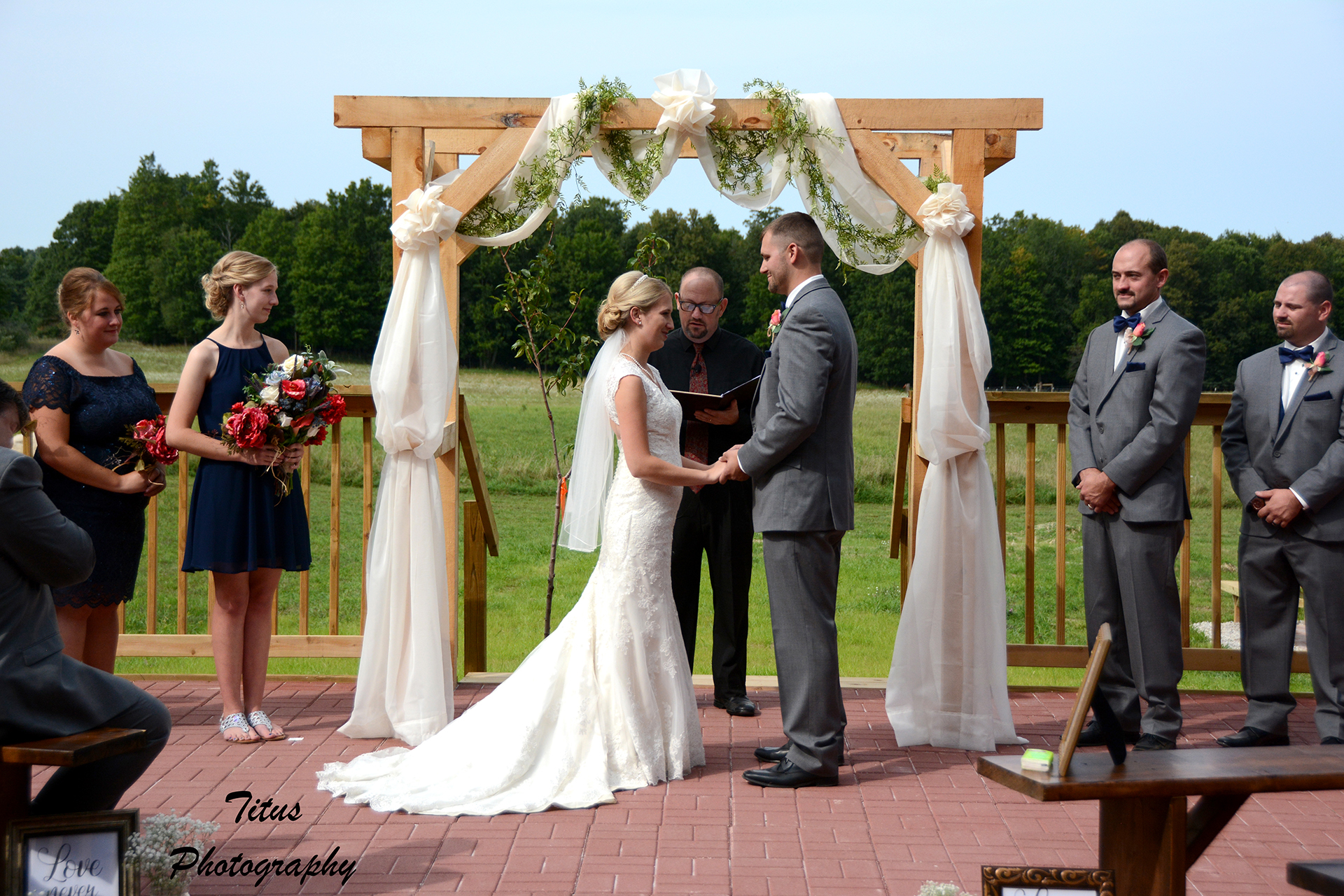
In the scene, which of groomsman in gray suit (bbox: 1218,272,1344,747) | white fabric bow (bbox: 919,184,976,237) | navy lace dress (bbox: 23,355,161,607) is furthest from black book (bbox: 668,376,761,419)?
navy lace dress (bbox: 23,355,161,607)

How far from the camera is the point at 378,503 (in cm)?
450

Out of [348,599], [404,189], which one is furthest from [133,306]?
[404,189]

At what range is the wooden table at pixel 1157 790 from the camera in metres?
2.23

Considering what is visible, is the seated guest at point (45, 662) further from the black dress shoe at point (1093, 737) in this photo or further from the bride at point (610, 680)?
the black dress shoe at point (1093, 737)

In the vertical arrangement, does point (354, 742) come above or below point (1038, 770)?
below

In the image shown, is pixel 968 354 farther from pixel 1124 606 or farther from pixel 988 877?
pixel 988 877

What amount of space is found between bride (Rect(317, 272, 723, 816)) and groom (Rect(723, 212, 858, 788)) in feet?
0.98

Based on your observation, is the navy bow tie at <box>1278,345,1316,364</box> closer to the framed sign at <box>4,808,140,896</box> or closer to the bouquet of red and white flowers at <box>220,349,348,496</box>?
the bouquet of red and white flowers at <box>220,349,348,496</box>

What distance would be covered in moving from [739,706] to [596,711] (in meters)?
1.19

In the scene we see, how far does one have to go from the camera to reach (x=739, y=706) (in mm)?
4852

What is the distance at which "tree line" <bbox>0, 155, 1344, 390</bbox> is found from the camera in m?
15.8

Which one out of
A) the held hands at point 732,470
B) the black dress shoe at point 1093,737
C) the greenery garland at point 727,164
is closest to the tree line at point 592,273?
the greenery garland at point 727,164

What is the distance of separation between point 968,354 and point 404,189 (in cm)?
250

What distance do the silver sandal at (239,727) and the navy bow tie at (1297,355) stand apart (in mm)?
4503
